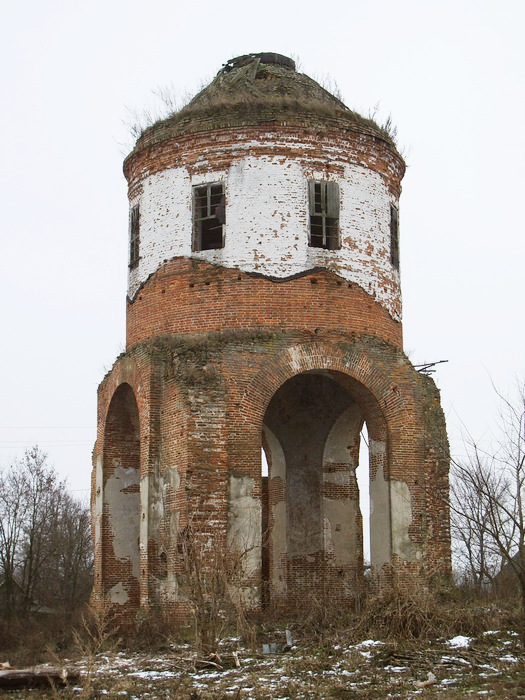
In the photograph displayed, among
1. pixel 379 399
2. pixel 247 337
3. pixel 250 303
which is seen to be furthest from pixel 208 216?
pixel 379 399

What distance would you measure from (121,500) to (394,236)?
21.8 ft

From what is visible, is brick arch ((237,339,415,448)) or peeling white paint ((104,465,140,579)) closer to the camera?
brick arch ((237,339,415,448))

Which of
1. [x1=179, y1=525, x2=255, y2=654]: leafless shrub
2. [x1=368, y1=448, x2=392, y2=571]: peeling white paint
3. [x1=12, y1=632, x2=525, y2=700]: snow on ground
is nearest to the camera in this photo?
[x1=12, y1=632, x2=525, y2=700]: snow on ground

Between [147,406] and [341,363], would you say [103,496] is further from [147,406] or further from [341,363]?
[341,363]

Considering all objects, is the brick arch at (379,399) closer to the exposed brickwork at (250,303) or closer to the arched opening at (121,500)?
the exposed brickwork at (250,303)

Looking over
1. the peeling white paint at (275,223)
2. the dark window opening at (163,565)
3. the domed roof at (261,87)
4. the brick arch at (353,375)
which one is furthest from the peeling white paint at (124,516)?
the domed roof at (261,87)

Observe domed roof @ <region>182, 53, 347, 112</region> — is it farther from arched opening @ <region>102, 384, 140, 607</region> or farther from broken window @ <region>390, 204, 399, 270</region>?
arched opening @ <region>102, 384, 140, 607</region>

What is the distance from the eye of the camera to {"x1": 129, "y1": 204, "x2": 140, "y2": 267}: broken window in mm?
18033

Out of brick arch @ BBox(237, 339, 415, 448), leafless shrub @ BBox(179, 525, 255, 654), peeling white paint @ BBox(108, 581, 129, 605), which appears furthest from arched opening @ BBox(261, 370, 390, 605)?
leafless shrub @ BBox(179, 525, 255, 654)

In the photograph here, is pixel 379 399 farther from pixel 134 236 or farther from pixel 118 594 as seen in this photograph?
pixel 118 594

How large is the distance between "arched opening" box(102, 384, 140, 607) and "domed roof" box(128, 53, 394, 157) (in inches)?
179

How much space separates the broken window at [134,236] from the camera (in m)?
18.0

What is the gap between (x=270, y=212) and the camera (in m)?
16.6

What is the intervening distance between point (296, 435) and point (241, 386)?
4013 millimetres
